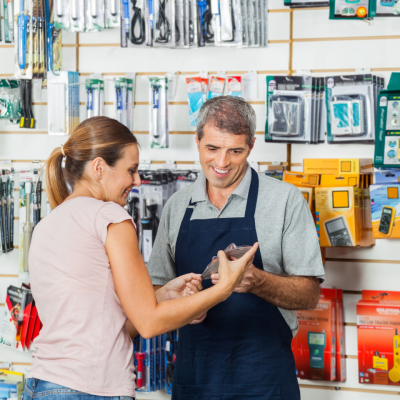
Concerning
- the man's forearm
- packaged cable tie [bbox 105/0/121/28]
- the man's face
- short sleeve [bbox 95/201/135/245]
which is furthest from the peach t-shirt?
packaged cable tie [bbox 105/0/121/28]

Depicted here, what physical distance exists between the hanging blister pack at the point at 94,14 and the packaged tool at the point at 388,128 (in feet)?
5.95

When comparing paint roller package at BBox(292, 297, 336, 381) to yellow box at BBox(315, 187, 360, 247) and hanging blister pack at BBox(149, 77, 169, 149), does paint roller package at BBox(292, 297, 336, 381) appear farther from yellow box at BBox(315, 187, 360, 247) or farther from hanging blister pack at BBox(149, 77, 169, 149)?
hanging blister pack at BBox(149, 77, 169, 149)

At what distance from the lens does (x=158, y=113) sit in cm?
336

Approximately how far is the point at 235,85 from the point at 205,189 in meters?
1.30

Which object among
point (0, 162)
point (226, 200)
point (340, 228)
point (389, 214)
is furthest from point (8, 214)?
point (389, 214)

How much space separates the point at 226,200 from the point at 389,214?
1.24 meters

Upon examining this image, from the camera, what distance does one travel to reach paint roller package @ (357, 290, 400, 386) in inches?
119

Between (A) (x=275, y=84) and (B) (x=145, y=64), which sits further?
(B) (x=145, y=64)

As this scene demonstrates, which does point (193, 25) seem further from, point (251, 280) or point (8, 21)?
point (251, 280)

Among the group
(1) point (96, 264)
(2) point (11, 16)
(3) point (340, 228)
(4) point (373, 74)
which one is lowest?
(3) point (340, 228)

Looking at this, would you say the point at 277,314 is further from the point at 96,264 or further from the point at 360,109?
the point at 360,109

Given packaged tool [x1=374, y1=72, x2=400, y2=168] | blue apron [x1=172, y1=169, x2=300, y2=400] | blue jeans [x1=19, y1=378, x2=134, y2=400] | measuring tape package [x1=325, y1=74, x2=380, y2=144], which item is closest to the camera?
blue jeans [x1=19, y1=378, x2=134, y2=400]

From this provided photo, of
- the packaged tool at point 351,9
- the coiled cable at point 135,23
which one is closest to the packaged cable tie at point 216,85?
the coiled cable at point 135,23

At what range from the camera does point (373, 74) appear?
320 centimetres
